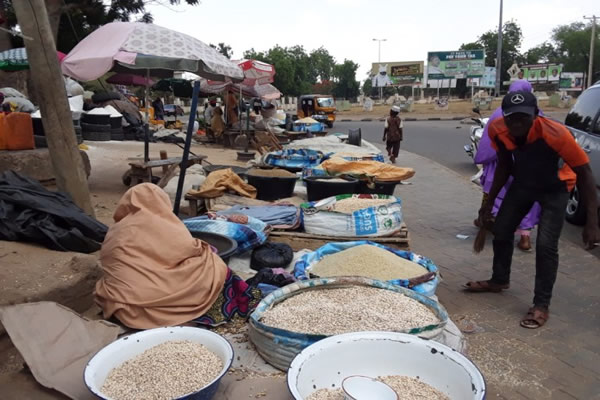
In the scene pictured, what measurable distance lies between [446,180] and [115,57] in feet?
20.8

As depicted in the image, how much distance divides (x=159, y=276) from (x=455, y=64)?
4648cm

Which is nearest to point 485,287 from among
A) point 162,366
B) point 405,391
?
point 405,391

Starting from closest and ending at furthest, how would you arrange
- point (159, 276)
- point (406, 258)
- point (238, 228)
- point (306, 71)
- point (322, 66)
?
point (159, 276)
point (406, 258)
point (238, 228)
point (306, 71)
point (322, 66)

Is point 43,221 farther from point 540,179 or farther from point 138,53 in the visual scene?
point 540,179

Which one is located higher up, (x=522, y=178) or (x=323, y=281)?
(x=522, y=178)

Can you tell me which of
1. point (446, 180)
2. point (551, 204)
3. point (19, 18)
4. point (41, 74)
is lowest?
point (446, 180)

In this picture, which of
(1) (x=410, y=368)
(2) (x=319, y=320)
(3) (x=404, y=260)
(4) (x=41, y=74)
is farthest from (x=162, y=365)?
(4) (x=41, y=74)

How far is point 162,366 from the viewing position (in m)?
2.18

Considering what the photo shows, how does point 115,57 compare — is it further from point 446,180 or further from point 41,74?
point 446,180

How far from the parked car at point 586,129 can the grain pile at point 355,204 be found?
2.84m

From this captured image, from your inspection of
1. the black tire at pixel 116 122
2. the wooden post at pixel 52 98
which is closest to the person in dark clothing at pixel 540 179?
the wooden post at pixel 52 98

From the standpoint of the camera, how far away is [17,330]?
227 cm

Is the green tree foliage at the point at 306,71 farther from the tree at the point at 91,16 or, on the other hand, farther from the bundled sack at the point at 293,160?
the bundled sack at the point at 293,160

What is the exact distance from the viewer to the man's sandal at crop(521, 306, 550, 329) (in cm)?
326
